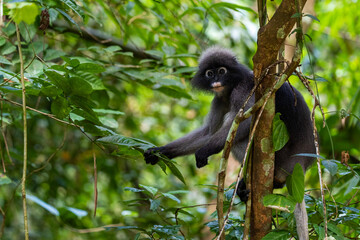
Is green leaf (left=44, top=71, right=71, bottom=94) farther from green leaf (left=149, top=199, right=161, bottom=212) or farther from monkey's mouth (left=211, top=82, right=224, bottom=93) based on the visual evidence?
monkey's mouth (left=211, top=82, right=224, bottom=93)

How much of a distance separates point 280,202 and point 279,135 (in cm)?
37

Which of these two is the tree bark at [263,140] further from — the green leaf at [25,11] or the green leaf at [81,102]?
the green leaf at [25,11]

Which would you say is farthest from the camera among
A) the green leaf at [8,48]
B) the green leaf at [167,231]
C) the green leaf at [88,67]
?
the green leaf at [8,48]

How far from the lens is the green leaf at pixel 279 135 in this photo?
2.14m

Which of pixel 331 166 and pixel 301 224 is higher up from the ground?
pixel 331 166

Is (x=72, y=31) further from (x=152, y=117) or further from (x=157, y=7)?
(x=152, y=117)

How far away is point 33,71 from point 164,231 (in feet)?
3.85

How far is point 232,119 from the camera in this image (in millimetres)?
3480

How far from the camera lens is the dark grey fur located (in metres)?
3.37

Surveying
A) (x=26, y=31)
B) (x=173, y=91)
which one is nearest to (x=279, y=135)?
(x=173, y=91)

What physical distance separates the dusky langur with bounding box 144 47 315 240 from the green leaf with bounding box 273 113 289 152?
874mm

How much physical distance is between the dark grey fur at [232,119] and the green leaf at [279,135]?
0.87m

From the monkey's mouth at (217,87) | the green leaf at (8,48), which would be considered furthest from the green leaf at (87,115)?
the monkey's mouth at (217,87)

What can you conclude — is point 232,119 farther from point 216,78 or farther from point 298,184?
point 298,184
